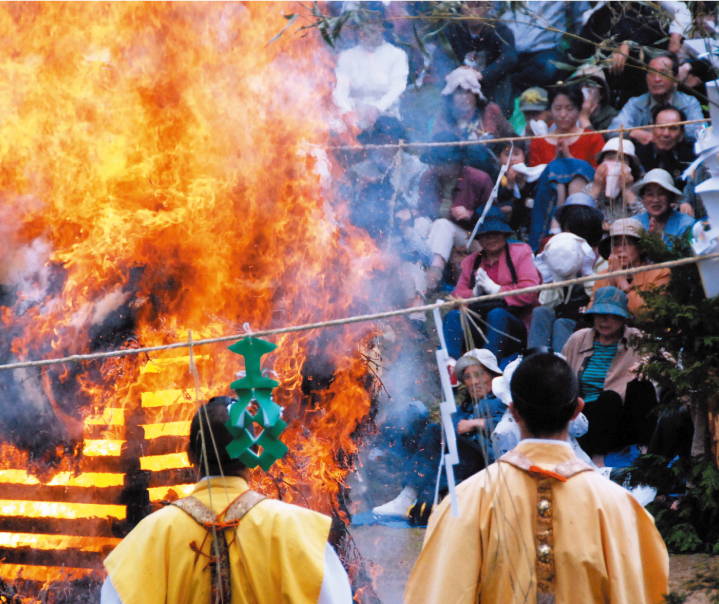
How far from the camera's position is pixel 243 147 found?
21.1 feet

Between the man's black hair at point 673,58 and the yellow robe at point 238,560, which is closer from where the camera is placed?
the yellow robe at point 238,560

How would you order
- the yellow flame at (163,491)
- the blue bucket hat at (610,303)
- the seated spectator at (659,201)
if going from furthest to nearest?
the seated spectator at (659,201), the yellow flame at (163,491), the blue bucket hat at (610,303)

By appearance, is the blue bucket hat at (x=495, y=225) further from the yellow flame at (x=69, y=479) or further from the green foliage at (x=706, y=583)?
the yellow flame at (x=69, y=479)

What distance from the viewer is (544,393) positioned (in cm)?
268

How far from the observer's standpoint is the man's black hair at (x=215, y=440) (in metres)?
2.76

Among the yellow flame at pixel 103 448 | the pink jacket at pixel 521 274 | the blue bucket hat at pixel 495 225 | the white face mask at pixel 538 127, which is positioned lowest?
the yellow flame at pixel 103 448

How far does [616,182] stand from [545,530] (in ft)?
13.4

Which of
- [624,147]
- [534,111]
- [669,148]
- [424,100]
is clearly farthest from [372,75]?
[669,148]

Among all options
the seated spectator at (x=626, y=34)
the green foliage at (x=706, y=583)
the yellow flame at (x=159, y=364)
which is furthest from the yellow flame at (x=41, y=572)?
the seated spectator at (x=626, y=34)

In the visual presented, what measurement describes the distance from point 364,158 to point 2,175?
3.09m

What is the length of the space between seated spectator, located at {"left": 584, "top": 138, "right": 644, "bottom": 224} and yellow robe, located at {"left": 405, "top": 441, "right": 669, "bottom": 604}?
3726 mm

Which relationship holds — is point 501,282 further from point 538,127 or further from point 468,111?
point 468,111

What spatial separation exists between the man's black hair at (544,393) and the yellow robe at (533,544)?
0.08 meters

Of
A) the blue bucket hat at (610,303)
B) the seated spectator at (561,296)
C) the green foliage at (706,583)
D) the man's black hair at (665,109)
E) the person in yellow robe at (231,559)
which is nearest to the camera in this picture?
the person in yellow robe at (231,559)
